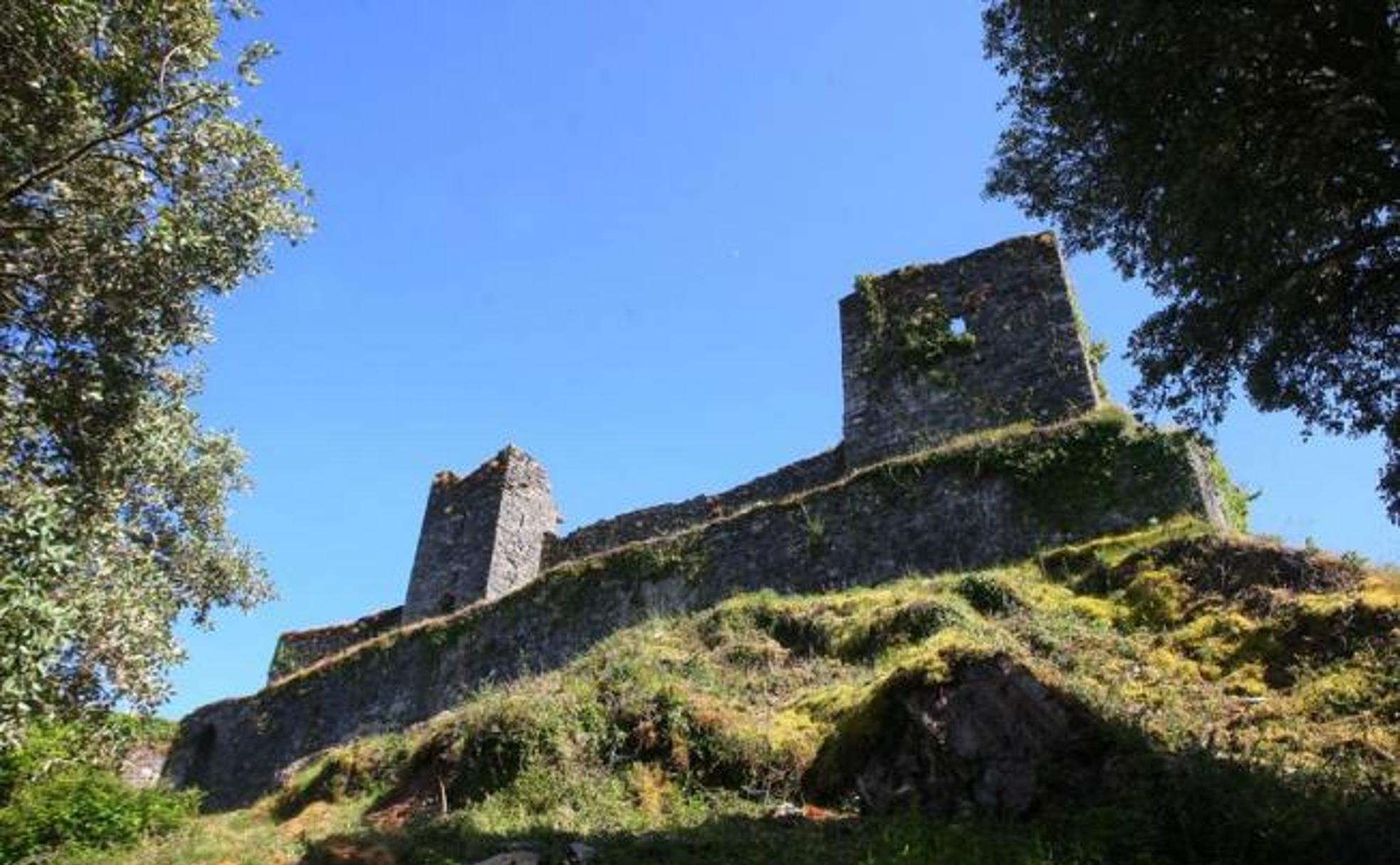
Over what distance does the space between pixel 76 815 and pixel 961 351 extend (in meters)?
15.8

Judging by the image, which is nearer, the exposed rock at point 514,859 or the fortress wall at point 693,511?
the exposed rock at point 514,859

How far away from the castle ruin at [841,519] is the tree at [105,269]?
29.3 feet

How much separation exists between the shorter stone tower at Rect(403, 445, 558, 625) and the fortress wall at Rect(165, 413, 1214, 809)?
89.6 inches

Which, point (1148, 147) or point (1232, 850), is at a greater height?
point (1148, 147)

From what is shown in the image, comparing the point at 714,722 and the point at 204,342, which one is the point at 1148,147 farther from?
the point at 204,342

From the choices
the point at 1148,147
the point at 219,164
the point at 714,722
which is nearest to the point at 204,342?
the point at 219,164

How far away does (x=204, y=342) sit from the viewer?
42.1ft

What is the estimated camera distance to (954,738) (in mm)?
9969

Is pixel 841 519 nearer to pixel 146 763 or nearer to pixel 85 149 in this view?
pixel 85 149

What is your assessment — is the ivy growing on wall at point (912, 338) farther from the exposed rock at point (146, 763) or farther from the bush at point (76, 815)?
the exposed rock at point (146, 763)

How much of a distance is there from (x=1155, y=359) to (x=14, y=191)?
12099 mm

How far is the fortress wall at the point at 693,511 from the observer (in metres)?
21.3

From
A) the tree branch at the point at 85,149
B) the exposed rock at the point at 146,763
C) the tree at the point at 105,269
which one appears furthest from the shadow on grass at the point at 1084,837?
the exposed rock at the point at 146,763

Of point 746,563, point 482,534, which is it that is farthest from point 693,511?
point 482,534
